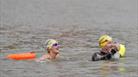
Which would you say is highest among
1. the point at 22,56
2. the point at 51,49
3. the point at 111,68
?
the point at 51,49

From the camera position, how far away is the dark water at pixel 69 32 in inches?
682

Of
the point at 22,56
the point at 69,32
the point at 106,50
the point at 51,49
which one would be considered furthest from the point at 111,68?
the point at 69,32

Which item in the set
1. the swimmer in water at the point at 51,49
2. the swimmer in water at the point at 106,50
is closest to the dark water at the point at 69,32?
the swimmer in water at the point at 51,49

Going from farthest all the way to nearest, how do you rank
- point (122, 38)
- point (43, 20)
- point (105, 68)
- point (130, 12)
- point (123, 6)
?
point (123, 6) → point (130, 12) → point (43, 20) → point (122, 38) → point (105, 68)

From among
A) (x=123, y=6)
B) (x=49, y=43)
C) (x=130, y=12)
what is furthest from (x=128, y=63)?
(x=123, y=6)

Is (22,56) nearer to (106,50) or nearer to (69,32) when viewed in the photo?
(106,50)

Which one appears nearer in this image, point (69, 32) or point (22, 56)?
point (22, 56)

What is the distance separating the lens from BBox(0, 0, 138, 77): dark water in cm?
1733

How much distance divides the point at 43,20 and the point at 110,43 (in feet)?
51.0

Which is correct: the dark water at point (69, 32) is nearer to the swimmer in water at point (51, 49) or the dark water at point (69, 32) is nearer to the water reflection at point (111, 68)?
the water reflection at point (111, 68)

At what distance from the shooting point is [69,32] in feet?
92.7

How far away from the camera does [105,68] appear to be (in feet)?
57.8

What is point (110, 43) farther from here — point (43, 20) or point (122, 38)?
point (43, 20)

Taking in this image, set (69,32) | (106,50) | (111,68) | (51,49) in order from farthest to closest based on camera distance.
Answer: (69,32)
(106,50)
(51,49)
(111,68)
